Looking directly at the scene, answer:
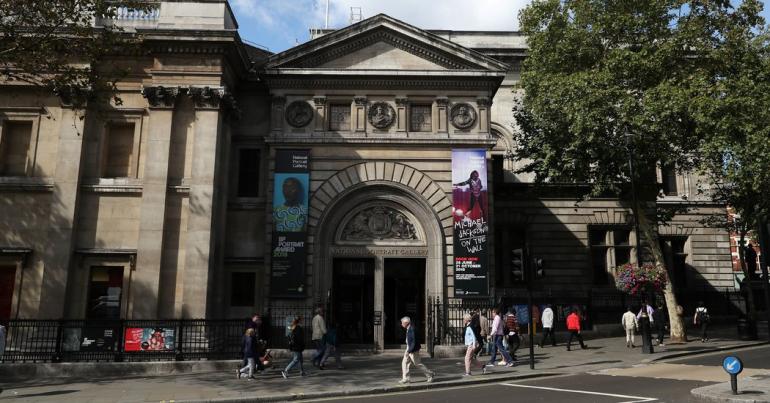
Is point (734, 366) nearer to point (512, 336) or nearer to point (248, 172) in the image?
point (512, 336)

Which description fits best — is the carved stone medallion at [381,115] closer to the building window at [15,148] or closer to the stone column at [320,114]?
the stone column at [320,114]

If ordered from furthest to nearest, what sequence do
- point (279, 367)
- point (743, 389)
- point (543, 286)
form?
point (543, 286) < point (279, 367) < point (743, 389)

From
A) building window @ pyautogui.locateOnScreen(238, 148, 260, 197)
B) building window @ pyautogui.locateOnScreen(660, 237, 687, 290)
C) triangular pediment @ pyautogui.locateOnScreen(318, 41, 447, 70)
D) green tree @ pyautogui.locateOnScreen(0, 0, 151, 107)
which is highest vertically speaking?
triangular pediment @ pyautogui.locateOnScreen(318, 41, 447, 70)

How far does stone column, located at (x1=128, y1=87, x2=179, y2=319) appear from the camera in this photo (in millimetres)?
20484

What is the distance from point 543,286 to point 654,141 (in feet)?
33.9

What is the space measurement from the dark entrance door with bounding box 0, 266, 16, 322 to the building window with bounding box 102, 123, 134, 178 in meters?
4.90

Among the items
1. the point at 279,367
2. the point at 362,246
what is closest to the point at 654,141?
the point at 362,246

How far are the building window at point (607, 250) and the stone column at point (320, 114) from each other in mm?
16482

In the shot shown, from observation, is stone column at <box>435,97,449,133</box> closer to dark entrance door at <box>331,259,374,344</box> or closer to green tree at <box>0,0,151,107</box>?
dark entrance door at <box>331,259,374,344</box>

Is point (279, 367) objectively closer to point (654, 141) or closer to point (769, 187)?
point (654, 141)

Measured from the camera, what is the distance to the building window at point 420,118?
24.4m

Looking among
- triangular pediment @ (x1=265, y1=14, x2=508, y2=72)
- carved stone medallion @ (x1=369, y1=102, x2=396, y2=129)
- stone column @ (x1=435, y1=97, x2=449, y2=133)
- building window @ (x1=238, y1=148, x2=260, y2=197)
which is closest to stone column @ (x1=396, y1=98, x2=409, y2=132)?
carved stone medallion @ (x1=369, y1=102, x2=396, y2=129)

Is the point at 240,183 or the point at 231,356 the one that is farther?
the point at 240,183

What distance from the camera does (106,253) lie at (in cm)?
2122
